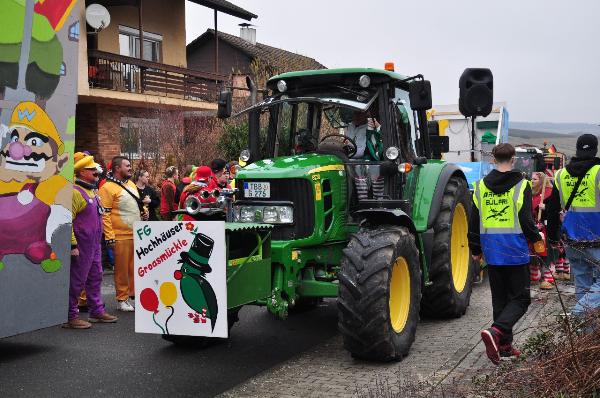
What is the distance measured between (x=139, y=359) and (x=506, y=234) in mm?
3537

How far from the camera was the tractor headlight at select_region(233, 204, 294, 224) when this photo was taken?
287 inches

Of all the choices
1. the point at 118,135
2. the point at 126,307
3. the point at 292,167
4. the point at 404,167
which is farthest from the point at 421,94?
the point at 118,135

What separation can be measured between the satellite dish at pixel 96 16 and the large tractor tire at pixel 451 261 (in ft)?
43.0

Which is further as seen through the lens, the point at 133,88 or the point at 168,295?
the point at 133,88

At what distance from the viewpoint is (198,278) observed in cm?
608

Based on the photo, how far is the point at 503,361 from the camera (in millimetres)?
6246

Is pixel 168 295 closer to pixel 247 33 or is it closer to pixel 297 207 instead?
pixel 297 207

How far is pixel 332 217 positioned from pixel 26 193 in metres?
2.84

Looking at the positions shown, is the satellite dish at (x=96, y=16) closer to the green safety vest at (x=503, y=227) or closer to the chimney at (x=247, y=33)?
the green safety vest at (x=503, y=227)

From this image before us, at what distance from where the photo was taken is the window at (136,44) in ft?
74.6

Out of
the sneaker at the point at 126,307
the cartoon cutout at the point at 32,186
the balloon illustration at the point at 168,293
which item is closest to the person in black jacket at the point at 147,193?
the sneaker at the point at 126,307

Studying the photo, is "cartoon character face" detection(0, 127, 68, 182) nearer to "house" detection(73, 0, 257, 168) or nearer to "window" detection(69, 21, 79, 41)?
"window" detection(69, 21, 79, 41)

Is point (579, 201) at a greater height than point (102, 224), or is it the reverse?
point (579, 201)

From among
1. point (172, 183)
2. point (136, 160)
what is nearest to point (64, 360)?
point (172, 183)
